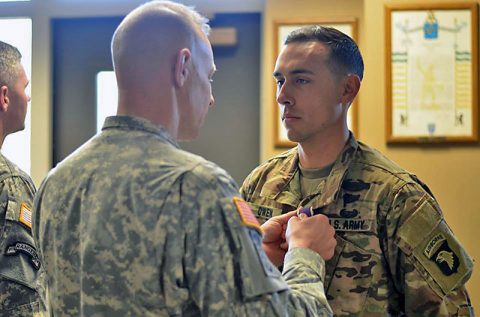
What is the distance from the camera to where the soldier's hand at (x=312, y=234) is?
1422mm

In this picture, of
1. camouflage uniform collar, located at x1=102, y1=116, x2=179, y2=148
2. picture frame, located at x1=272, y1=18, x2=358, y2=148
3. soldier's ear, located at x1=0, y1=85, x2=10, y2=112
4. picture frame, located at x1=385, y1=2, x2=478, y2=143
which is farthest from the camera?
picture frame, located at x1=272, y1=18, x2=358, y2=148

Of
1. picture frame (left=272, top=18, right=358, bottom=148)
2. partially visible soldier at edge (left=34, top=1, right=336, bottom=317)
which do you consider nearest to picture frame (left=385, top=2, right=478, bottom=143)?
picture frame (left=272, top=18, right=358, bottom=148)

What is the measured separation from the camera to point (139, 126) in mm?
1202

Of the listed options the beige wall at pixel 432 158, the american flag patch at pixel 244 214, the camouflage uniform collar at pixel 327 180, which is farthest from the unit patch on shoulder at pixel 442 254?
the beige wall at pixel 432 158

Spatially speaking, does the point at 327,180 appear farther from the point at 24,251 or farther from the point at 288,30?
the point at 288,30

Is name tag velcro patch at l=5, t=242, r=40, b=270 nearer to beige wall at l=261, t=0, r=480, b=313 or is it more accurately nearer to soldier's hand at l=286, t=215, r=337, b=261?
soldier's hand at l=286, t=215, r=337, b=261

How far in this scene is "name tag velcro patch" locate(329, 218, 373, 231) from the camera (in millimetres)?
1649

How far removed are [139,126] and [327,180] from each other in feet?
2.16

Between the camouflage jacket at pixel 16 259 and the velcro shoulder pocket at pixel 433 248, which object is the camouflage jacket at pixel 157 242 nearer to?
the velcro shoulder pocket at pixel 433 248

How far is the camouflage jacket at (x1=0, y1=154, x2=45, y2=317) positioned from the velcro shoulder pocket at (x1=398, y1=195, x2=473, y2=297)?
1049mm

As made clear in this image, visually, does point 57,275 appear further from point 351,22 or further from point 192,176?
point 351,22

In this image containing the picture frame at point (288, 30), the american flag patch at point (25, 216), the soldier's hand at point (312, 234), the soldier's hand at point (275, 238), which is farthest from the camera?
the picture frame at point (288, 30)

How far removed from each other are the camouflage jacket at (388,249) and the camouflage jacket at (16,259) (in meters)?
0.85

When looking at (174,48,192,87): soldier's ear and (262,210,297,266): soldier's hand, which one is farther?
(262,210,297,266): soldier's hand
